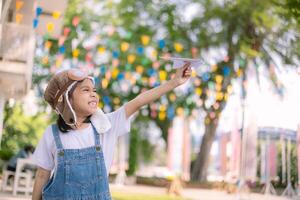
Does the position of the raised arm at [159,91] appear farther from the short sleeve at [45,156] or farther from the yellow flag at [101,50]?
the yellow flag at [101,50]

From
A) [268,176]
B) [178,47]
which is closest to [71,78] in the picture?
[268,176]

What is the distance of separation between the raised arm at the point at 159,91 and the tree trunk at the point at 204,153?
2175cm

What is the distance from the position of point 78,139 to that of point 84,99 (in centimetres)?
19

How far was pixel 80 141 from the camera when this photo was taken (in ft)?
Result: 8.27

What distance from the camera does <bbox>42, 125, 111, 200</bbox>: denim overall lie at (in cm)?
242

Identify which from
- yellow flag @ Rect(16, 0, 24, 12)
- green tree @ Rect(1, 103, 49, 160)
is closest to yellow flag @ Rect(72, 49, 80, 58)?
yellow flag @ Rect(16, 0, 24, 12)

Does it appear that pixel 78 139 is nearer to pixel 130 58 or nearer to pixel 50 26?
pixel 50 26

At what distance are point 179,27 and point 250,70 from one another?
4849mm

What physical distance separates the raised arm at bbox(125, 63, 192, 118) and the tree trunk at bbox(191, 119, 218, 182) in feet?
71.3

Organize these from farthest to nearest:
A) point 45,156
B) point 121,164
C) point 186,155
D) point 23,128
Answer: point 23,128, point 186,155, point 121,164, point 45,156

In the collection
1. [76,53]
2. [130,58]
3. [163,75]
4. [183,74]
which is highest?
[130,58]

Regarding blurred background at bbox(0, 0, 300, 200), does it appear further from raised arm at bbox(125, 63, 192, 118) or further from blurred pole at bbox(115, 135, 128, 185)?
raised arm at bbox(125, 63, 192, 118)

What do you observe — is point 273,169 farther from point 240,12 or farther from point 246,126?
point 240,12

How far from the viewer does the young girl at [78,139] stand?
95.7 inches
